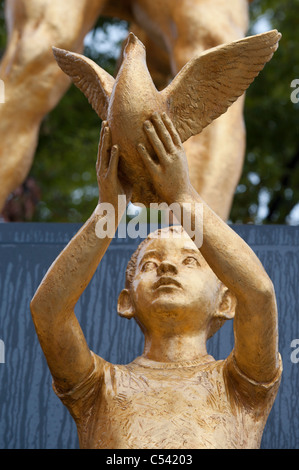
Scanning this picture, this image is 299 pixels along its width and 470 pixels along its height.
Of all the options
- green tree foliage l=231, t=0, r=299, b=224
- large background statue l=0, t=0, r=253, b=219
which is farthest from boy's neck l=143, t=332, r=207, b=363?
green tree foliage l=231, t=0, r=299, b=224

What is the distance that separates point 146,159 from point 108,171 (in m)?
0.12

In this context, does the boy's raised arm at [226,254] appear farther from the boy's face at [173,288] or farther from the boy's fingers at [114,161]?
the boy's face at [173,288]

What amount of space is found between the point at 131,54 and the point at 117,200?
1.39ft

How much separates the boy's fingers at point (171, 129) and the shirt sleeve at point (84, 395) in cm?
78

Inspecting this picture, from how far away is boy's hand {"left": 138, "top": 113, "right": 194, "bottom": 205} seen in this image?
2.96 metres

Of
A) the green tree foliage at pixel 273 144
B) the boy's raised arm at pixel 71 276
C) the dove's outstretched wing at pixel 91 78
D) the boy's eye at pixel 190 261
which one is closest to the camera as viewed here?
the boy's raised arm at pixel 71 276

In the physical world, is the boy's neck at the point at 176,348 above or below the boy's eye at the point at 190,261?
below

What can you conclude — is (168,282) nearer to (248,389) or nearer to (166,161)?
(248,389)

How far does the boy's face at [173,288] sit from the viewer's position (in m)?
3.36

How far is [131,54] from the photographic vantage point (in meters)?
3.02

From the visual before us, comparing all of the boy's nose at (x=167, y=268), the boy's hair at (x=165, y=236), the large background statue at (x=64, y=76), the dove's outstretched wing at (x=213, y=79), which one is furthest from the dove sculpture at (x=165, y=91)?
the large background statue at (x=64, y=76)

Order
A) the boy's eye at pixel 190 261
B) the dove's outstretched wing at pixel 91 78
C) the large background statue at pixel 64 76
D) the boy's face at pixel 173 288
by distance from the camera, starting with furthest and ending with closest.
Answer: the large background statue at pixel 64 76, the boy's eye at pixel 190 261, the boy's face at pixel 173 288, the dove's outstretched wing at pixel 91 78

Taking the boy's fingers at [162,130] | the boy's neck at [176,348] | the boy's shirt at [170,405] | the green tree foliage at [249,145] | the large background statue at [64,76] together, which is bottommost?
the boy's shirt at [170,405]

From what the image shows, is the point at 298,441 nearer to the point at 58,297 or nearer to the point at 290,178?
the point at 58,297
